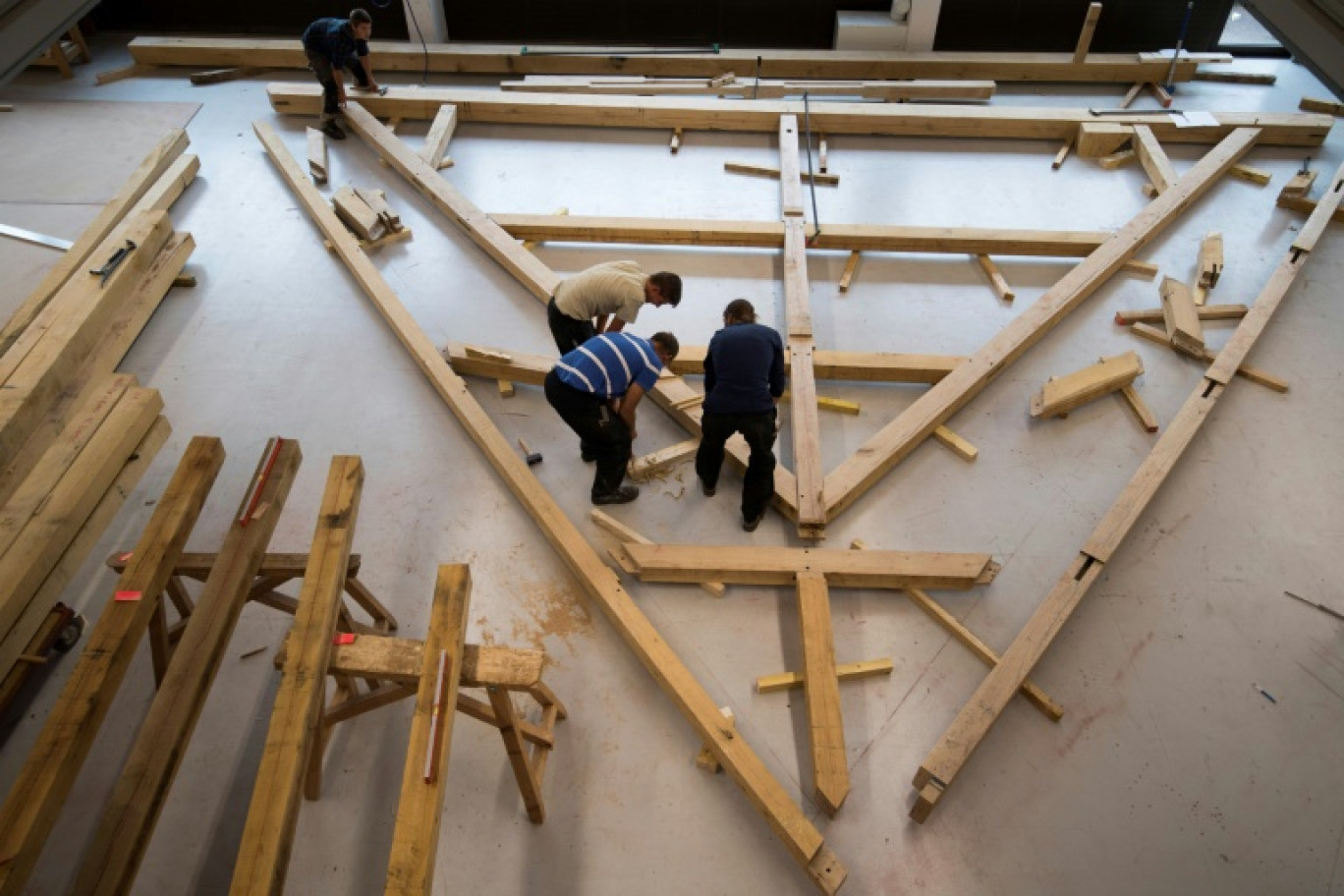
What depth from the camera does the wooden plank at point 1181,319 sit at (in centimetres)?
515

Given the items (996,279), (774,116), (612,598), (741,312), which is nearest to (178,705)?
(612,598)

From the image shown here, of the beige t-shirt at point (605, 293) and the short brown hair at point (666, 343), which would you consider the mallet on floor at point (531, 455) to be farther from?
the short brown hair at point (666, 343)

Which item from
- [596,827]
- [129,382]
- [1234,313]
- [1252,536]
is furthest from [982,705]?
[129,382]

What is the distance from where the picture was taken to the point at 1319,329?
5414 millimetres

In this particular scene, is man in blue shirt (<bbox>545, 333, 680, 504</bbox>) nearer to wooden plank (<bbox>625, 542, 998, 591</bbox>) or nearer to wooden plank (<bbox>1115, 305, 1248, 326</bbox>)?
wooden plank (<bbox>625, 542, 998, 591</bbox>)

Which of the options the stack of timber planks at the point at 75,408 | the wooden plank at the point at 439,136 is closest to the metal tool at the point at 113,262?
the stack of timber planks at the point at 75,408

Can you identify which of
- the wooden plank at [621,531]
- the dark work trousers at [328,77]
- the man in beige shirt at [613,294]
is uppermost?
the dark work trousers at [328,77]

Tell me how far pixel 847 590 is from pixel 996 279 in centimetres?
294

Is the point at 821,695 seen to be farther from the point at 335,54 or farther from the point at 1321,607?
the point at 335,54

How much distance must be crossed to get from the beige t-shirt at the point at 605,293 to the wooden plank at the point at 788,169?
6.76ft

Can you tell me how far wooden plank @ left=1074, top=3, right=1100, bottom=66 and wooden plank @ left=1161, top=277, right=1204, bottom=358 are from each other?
11.4 ft

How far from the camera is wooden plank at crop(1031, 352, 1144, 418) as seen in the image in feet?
15.7

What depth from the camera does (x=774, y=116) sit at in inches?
285

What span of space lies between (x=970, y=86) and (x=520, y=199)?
14.8 feet
